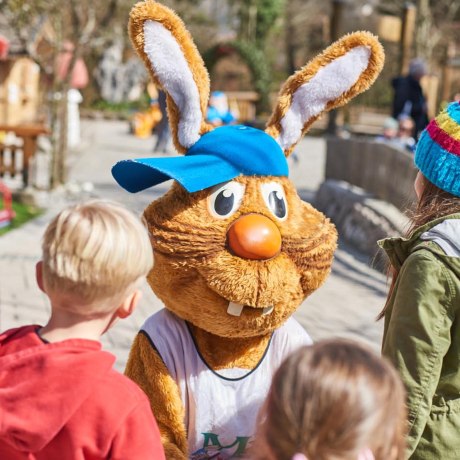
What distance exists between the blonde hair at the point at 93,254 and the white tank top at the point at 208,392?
0.92 metres

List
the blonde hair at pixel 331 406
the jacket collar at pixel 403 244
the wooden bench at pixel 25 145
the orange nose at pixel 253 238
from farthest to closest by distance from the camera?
the wooden bench at pixel 25 145
the orange nose at pixel 253 238
the jacket collar at pixel 403 244
the blonde hair at pixel 331 406

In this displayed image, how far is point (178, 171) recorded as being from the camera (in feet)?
9.05

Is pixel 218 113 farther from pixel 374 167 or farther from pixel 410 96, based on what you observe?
pixel 374 167

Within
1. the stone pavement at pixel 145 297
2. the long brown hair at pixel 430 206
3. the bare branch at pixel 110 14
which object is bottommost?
the stone pavement at pixel 145 297

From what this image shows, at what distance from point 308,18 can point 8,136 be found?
26.6 m

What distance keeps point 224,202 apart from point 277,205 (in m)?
0.19

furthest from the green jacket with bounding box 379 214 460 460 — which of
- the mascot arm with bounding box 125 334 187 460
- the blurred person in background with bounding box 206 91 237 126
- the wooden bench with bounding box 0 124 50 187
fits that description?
the blurred person in background with bounding box 206 91 237 126

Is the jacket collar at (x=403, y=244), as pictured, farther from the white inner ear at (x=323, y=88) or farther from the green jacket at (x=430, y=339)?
→ the white inner ear at (x=323, y=88)

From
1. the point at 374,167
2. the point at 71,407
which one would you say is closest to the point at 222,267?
the point at 71,407

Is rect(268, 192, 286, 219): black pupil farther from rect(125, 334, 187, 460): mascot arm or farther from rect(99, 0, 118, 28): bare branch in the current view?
rect(99, 0, 118, 28): bare branch

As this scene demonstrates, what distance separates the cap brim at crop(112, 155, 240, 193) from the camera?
274 cm

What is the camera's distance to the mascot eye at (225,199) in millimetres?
2818

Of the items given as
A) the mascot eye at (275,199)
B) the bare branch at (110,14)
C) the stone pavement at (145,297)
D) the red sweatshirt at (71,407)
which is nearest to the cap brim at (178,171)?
the mascot eye at (275,199)

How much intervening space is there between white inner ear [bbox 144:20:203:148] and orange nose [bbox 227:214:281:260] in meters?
0.46
